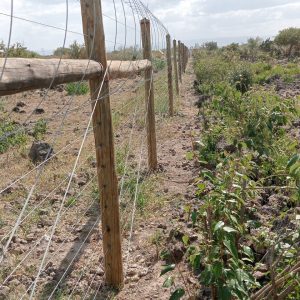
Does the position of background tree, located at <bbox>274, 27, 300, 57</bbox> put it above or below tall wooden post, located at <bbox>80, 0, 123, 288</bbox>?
above

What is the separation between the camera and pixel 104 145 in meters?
2.65

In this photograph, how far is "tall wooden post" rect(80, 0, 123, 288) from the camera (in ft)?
8.11

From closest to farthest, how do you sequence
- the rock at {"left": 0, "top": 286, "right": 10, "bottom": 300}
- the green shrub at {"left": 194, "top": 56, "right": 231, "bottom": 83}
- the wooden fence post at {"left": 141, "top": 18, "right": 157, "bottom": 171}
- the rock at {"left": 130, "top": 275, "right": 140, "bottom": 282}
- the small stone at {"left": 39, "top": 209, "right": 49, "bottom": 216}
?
the rock at {"left": 0, "top": 286, "right": 10, "bottom": 300}, the rock at {"left": 130, "top": 275, "right": 140, "bottom": 282}, the small stone at {"left": 39, "top": 209, "right": 49, "bottom": 216}, the wooden fence post at {"left": 141, "top": 18, "right": 157, "bottom": 171}, the green shrub at {"left": 194, "top": 56, "right": 231, "bottom": 83}

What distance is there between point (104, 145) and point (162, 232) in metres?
1.25

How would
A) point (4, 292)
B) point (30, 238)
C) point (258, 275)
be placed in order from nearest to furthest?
point (258, 275) → point (4, 292) → point (30, 238)

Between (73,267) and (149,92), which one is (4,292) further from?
(149,92)

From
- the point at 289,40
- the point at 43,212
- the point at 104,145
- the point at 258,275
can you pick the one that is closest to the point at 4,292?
the point at 104,145

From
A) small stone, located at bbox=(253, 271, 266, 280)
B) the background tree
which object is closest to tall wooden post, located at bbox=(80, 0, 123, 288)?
small stone, located at bbox=(253, 271, 266, 280)

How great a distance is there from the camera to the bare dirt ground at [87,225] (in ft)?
9.51

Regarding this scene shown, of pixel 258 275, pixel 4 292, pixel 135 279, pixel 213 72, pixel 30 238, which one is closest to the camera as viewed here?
pixel 258 275

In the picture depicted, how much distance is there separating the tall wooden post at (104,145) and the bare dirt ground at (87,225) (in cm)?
15

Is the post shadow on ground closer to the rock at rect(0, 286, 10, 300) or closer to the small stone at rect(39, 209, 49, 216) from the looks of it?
the rock at rect(0, 286, 10, 300)

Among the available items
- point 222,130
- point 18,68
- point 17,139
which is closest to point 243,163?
point 18,68

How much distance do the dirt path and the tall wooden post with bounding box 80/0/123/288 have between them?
20 cm
